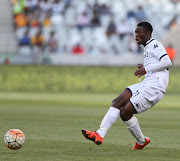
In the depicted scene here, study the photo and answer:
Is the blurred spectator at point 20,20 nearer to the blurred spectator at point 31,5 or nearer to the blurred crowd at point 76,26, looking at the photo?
the blurred crowd at point 76,26

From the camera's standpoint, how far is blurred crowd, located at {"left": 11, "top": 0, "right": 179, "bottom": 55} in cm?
2931

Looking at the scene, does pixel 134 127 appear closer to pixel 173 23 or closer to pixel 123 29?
pixel 123 29

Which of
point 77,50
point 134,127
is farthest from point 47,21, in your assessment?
point 134,127

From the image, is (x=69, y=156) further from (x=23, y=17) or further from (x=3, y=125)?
(x=23, y=17)

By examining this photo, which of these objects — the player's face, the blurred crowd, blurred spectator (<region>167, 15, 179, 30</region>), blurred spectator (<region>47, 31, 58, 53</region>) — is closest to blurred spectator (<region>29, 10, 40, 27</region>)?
the blurred crowd

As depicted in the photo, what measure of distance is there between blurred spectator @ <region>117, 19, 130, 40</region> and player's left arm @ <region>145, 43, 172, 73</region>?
71.7ft

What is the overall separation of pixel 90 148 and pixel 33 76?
17251mm

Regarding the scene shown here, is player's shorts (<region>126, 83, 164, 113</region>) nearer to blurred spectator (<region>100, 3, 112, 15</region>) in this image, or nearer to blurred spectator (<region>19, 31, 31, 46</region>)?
blurred spectator (<region>19, 31, 31, 46</region>)

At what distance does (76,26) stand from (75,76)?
5877 millimetres

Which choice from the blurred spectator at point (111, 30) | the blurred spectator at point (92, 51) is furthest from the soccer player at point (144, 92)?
the blurred spectator at point (111, 30)

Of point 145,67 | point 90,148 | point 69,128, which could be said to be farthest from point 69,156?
point 69,128

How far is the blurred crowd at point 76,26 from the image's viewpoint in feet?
96.2

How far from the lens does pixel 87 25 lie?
99.6ft

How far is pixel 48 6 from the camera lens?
31.3 meters
